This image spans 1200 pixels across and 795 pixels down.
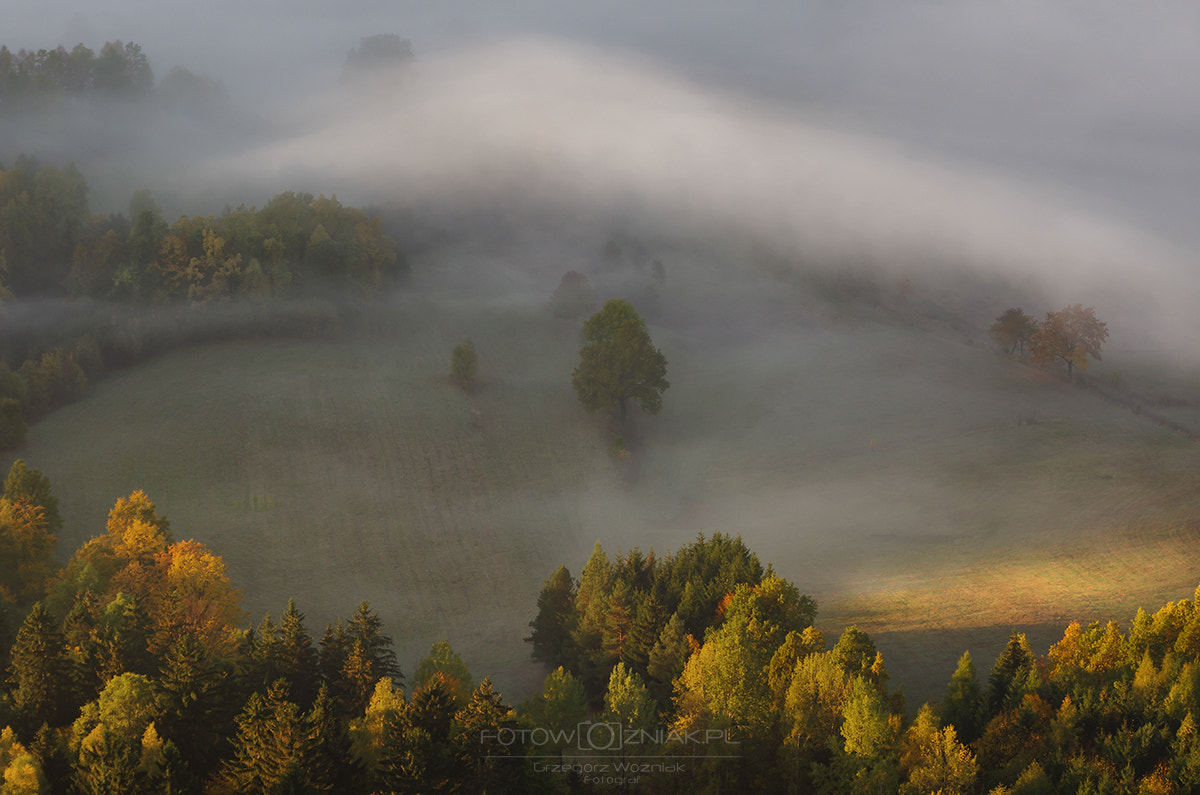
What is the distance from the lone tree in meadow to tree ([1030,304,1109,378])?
4219 cm

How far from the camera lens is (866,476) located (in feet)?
301

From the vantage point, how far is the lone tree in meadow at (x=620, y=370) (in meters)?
96.8

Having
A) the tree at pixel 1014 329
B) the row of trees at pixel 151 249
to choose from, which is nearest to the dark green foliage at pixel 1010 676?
the tree at pixel 1014 329

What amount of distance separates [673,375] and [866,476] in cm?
3021

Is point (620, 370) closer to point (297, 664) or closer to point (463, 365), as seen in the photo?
point (463, 365)

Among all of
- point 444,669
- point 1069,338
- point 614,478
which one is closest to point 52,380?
point 614,478

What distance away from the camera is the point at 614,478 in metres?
92.8

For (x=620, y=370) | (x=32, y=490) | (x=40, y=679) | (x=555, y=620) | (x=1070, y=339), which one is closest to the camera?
(x=40, y=679)

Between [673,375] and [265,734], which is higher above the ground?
[673,375]

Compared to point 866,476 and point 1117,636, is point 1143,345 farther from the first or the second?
point 1117,636

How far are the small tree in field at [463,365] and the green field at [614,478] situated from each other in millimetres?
1895

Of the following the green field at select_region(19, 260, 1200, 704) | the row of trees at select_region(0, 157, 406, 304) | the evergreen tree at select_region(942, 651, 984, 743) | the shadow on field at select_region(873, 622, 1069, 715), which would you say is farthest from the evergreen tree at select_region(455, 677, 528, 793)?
the row of trees at select_region(0, 157, 406, 304)

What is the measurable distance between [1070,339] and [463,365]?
64.8 m

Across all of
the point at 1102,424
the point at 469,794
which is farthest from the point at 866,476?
the point at 469,794
